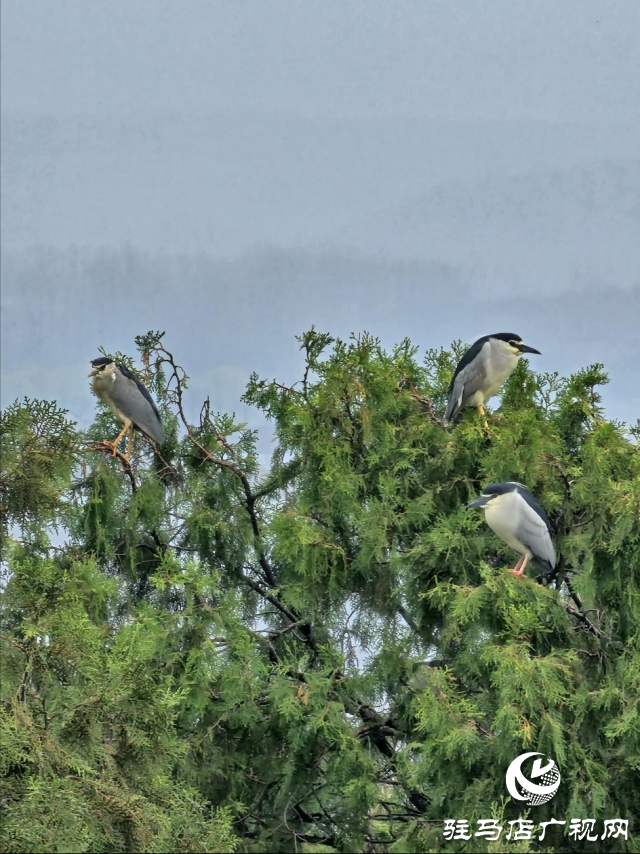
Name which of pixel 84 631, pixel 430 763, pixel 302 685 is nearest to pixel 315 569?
pixel 302 685

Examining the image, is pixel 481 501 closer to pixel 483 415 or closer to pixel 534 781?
pixel 483 415

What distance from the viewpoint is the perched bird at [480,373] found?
8.59 meters

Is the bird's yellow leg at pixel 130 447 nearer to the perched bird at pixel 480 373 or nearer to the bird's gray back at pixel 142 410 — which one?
the bird's gray back at pixel 142 410

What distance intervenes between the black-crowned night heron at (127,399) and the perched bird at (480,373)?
2099 mm

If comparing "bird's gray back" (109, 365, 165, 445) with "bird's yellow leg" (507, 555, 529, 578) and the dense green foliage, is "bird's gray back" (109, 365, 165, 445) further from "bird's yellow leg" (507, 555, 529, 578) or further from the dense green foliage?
"bird's yellow leg" (507, 555, 529, 578)

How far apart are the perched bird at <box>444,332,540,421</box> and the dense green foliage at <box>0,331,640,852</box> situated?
156 millimetres

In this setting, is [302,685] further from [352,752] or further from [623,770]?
[623,770]

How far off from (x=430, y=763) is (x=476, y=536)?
1.47 metres

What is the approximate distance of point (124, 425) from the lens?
32.4ft

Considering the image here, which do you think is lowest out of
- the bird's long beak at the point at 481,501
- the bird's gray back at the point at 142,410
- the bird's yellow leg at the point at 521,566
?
the bird's yellow leg at the point at 521,566

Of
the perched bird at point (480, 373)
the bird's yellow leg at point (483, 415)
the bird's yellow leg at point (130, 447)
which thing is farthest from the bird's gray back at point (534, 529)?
Answer: the bird's yellow leg at point (130, 447)

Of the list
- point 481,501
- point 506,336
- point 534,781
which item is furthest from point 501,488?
point 506,336

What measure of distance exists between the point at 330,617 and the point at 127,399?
7.26 ft

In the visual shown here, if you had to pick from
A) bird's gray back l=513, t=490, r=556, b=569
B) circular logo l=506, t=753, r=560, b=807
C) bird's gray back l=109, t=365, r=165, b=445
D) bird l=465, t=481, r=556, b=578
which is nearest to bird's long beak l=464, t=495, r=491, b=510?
bird l=465, t=481, r=556, b=578
